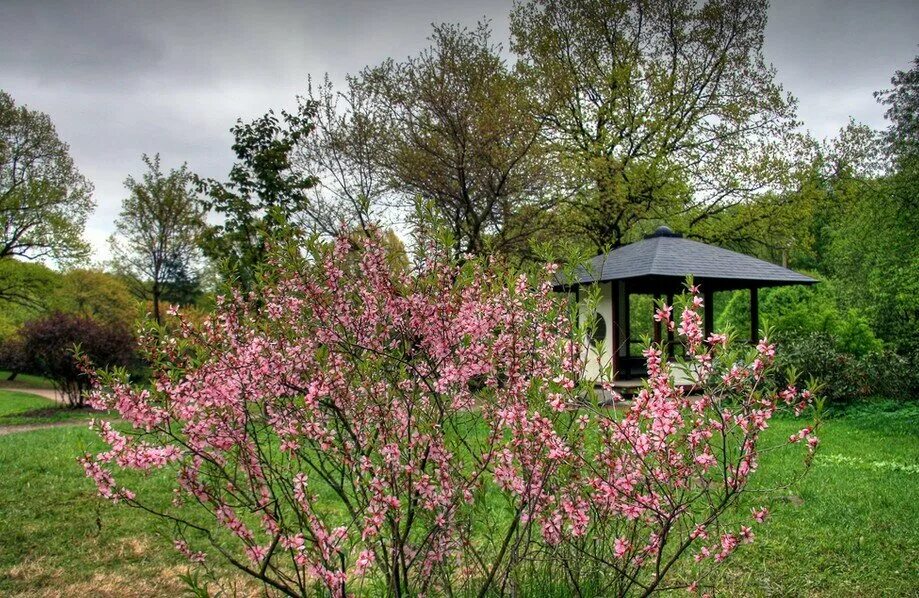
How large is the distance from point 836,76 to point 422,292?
32.0 feet

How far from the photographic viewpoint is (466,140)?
46.3 feet

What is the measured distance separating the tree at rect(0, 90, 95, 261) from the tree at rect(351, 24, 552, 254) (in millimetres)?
14069

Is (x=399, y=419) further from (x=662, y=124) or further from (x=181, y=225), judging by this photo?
(x=181, y=225)

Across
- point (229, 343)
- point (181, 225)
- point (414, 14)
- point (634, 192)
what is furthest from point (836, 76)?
point (181, 225)

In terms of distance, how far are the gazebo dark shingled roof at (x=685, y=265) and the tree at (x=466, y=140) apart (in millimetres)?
2342

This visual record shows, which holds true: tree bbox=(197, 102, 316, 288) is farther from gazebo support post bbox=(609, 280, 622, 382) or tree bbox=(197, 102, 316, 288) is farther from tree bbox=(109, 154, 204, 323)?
tree bbox=(109, 154, 204, 323)

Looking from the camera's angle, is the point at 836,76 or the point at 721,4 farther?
the point at 721,4

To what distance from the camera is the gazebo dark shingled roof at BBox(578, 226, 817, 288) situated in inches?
499

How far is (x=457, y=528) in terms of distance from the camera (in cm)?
287

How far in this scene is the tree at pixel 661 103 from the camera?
59.8 feet

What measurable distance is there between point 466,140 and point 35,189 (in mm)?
16692

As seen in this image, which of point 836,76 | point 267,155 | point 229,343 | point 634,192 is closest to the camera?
point 229,343

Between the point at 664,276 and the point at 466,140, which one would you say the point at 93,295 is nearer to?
the point at 466,140

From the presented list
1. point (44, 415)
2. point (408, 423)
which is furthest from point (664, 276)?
point (44, 415)
